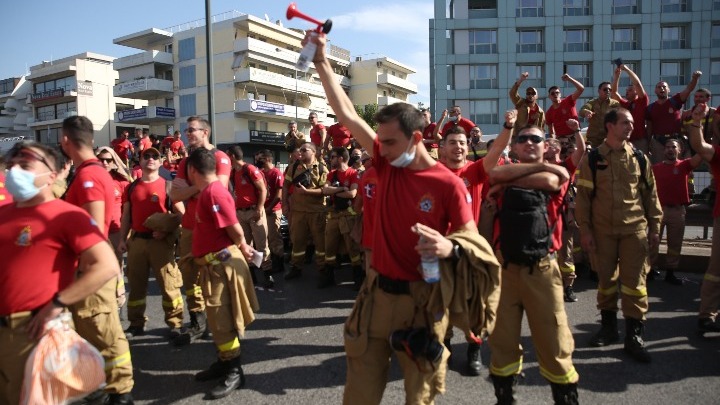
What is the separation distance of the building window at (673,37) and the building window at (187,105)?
43305 mm

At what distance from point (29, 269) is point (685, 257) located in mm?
8959

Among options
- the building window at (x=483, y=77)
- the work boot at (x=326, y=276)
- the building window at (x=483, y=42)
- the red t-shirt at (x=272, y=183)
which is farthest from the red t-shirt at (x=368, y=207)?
the building window at (x=483, y=42)

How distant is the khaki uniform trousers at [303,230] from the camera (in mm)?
8453

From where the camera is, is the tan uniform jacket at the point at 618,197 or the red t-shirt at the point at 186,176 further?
the red t-shirt at the point at 186,176

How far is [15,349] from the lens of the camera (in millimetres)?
2695

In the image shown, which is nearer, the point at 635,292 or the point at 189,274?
the point at 635,292

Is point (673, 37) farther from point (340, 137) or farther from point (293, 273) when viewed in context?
point (293, 273)

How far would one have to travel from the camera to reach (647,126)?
32.7ft

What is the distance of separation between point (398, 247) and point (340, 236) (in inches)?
215

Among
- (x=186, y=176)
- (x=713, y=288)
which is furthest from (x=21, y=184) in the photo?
(x=713, y=288)

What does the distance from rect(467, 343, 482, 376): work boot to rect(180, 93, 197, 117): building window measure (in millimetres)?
49541

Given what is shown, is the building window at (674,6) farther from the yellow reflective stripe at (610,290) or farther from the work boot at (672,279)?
the yellow reflective stripe at (610,290)

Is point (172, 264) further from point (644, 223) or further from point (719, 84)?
point (719, 84)

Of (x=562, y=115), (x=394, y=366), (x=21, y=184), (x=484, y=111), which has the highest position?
(x=484, y=111)
